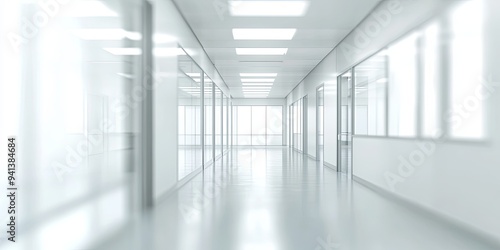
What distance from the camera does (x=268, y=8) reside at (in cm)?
891

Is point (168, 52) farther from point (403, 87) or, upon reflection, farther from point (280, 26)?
point (403, 87)

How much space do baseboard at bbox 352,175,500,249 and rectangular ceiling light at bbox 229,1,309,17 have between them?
4.74 meters

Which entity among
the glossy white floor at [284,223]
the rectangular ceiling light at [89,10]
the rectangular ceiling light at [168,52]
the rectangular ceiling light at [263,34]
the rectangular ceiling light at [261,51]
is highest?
the rectangular ceiling light at [263,34]

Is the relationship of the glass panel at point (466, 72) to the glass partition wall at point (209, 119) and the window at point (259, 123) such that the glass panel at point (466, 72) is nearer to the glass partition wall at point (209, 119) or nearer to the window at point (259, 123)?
the glass partition wall at point (209, 119)

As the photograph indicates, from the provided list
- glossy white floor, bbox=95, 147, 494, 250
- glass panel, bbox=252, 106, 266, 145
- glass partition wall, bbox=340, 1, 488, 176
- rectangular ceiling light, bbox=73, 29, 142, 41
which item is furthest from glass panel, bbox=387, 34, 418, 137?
glass panel, bbox=252, 106, 266, 145

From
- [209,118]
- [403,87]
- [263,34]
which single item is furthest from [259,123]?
[403,87]

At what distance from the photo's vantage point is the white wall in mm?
4926

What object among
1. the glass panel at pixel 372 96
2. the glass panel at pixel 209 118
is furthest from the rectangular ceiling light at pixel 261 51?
the glass panel at pixel 372 96

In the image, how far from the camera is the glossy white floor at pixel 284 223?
188 inches

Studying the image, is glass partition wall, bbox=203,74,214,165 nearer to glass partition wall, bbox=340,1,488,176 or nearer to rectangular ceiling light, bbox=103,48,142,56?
glass partition wall, bbox=340,1,488,176

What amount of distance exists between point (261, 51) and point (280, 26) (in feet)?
11.2

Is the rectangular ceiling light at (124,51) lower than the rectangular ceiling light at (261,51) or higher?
lower

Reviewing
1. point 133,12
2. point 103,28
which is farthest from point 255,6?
point 103,28

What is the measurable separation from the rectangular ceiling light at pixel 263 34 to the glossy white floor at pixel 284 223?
4786mm
